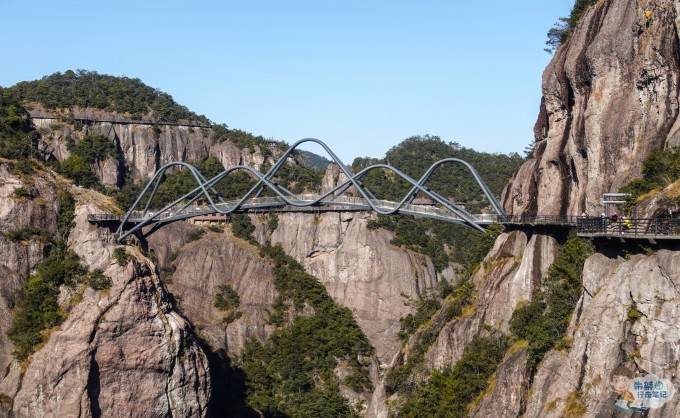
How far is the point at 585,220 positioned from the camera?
44.8m

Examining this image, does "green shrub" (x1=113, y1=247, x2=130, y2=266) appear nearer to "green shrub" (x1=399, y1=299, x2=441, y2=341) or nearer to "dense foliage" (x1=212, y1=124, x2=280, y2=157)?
"green shrub" (x1=399, y1=299, x2=441, y2=341)

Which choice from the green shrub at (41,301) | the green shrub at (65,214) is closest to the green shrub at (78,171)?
the green shrub at (65,214)

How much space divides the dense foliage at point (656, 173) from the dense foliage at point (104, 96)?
7922cm

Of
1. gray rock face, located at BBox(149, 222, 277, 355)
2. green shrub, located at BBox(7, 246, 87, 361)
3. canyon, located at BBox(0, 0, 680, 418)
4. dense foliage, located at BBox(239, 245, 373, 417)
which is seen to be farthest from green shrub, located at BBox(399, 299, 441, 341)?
green shrub, located at BBox(7, 246, 87, 361)

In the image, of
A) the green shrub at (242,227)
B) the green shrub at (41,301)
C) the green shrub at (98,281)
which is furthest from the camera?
the green shrub at (242,227)

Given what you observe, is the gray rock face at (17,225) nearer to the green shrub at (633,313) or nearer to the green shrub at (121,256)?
the green shrub at (121,256)

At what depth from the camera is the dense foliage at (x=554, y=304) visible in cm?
4728

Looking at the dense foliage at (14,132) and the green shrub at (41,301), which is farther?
the dense foliage at (14,132)

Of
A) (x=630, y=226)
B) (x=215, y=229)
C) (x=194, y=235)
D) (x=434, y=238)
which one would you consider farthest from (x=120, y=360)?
(x=434, y=238)

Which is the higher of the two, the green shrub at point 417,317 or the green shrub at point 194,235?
the green shrub at point 194,235

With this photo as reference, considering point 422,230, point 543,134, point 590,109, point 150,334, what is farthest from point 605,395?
point 422,230

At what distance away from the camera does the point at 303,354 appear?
299ft

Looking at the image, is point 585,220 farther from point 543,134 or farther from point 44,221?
point 44,221

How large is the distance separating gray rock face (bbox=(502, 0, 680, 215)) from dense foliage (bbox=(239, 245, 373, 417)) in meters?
32.5
